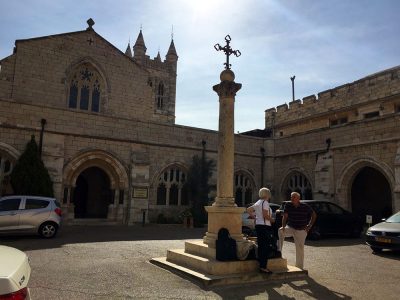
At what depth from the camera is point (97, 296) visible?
16.9 ft

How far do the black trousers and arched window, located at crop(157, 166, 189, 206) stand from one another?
36.9 feet

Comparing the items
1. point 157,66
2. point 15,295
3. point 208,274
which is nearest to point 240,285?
point 208,274

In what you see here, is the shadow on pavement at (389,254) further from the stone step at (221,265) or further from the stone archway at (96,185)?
the stone archway at (96,185)

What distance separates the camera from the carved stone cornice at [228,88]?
Result: 26.3 ft

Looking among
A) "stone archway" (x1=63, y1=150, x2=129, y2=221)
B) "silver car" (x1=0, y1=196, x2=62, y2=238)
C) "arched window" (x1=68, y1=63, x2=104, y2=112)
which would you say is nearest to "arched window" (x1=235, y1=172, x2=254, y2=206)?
"stone archway" (x1=63, y1=150, x2=129, y2=221)

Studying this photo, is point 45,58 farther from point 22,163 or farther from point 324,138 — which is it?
point 324,138

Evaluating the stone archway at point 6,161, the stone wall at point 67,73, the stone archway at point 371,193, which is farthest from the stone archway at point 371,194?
the stone archway at point 6,161

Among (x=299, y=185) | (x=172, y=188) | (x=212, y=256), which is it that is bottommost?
(x=212, y=256)

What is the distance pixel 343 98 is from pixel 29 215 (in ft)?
61.7

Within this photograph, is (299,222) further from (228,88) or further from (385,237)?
(385,237)

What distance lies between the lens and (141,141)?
17203 mm

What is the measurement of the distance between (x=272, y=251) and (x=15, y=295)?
5.15 metres

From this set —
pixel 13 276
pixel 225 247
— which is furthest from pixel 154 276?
pixel 13 276

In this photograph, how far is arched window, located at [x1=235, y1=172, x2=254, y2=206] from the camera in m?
19.9
